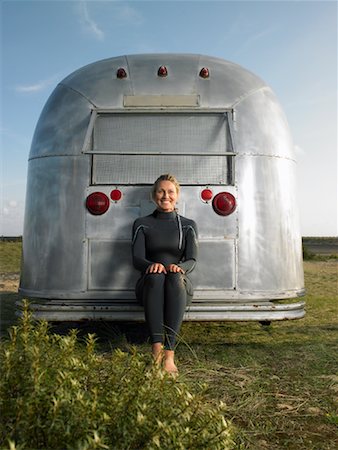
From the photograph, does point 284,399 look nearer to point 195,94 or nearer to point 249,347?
point 249,347

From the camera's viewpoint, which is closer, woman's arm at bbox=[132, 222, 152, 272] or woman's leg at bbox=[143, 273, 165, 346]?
woman's leg at bbox=[143, 273, 165, 346]

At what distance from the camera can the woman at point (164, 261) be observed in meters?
3.37

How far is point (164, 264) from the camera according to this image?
380cm

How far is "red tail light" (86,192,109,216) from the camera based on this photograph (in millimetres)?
4023

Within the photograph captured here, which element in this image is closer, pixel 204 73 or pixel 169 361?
pixel 169 361

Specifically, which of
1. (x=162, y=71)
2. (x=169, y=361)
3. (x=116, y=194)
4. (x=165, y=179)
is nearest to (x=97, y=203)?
(x=116, y=194)

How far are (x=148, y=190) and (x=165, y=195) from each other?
0.38 metres

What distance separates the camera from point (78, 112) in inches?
166

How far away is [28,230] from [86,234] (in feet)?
2.17

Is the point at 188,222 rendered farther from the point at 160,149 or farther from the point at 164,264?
the point at 160,149

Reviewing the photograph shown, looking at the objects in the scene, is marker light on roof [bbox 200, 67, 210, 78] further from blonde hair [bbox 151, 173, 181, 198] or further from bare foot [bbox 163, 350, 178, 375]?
bare foot [bbox 163, 350, 178, 375]

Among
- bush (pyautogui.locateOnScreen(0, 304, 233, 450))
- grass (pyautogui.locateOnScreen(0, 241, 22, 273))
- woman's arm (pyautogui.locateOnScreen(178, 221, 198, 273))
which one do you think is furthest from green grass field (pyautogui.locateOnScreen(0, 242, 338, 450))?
grass (pyautogui.locateOnScreen(0, 241, 22, 273))

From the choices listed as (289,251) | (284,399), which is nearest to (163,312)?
(284,399)

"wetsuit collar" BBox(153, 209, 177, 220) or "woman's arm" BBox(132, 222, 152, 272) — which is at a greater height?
"wetsuit collar" BBox(153, 209, 177, 220)
